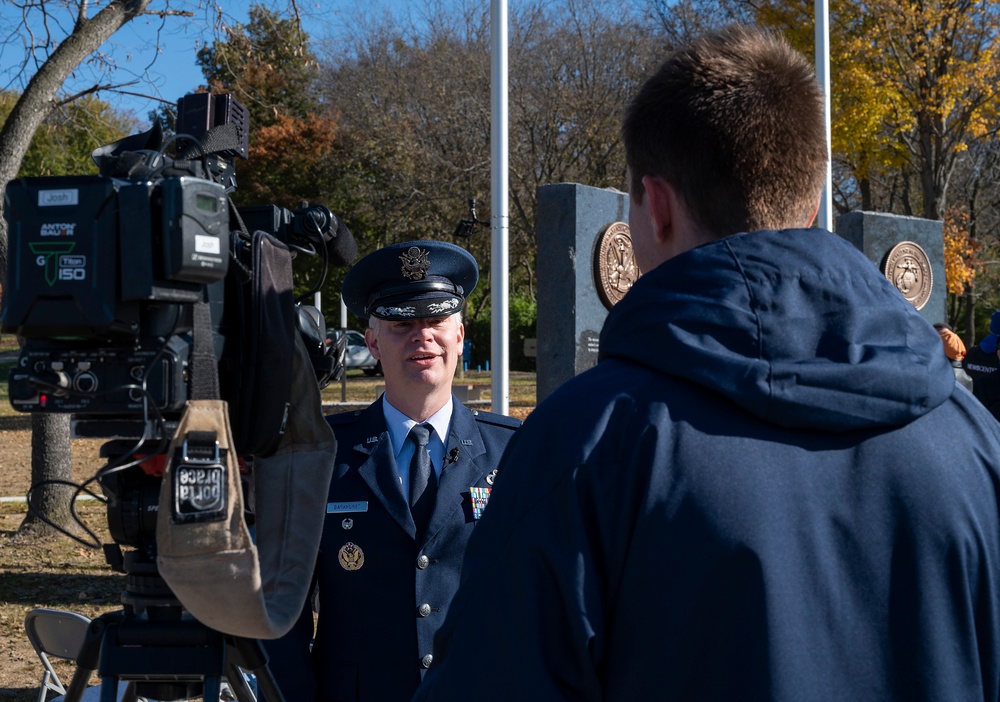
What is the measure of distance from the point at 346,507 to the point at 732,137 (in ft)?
5.29

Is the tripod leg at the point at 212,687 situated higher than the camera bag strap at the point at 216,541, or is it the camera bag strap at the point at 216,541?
the camera bag strap at the point at 216,541

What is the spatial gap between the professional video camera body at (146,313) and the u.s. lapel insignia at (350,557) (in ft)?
1.85

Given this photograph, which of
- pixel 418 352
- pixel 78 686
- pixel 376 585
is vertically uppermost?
pixel 418 352

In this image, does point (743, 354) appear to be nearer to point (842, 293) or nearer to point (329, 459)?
point (842, 293)

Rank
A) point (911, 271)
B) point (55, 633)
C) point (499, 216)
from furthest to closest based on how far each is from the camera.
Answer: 1. point (911, 271)
2. point (499, 216)
3. point (55, 633)

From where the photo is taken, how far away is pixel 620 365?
1350 millimetres

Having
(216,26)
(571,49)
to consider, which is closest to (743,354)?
(216,26)

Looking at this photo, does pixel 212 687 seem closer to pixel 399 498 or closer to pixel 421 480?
pixel 399 498

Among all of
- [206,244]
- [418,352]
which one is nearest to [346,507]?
[418,352]

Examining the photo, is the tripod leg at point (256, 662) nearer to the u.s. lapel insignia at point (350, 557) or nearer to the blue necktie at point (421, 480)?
the u.s. lapel insignia at point (350, 557)

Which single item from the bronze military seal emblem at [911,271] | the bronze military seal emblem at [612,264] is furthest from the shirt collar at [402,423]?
the bronze military seal emblem at [911,271]

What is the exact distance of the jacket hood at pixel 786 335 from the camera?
1.26 m

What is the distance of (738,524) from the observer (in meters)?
1.24

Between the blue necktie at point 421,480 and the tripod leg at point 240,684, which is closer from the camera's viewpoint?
the tripod leg at point 240,684
